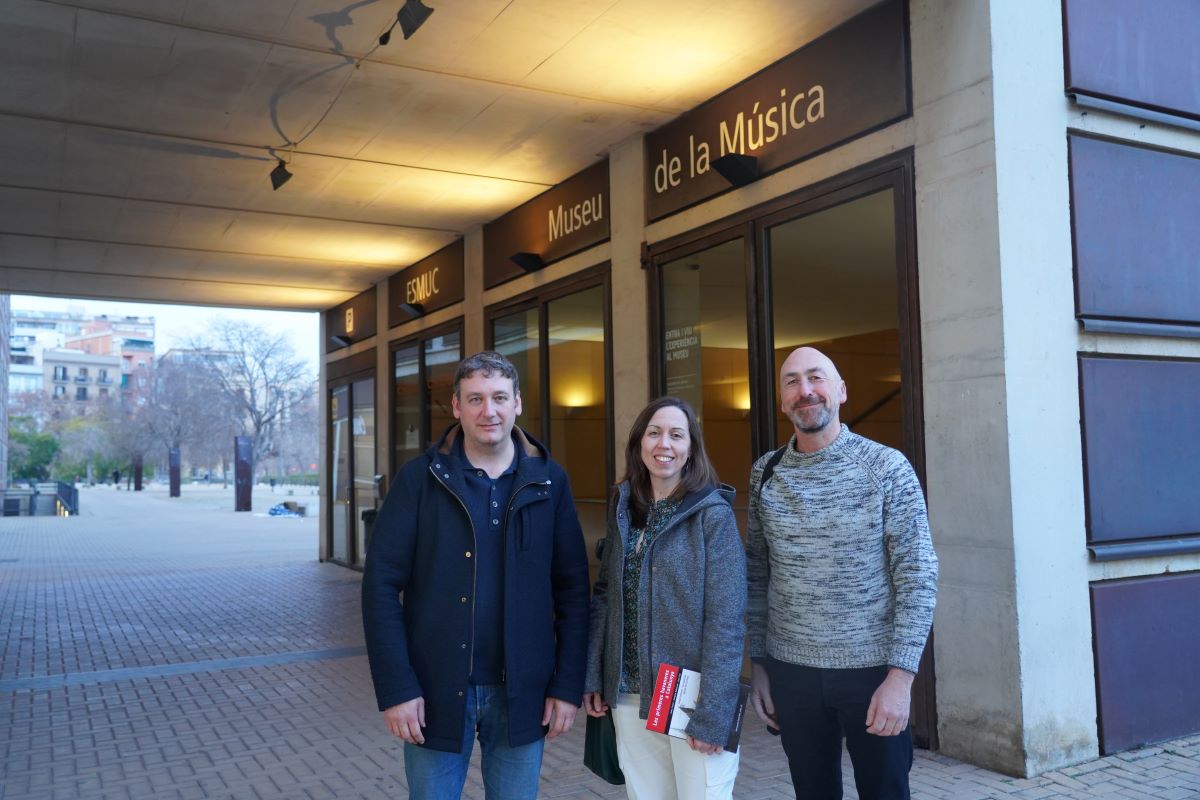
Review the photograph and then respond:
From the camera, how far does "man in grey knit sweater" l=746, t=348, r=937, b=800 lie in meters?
2.56

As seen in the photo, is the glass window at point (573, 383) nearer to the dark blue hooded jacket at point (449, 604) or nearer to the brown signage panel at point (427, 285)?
the brown signage panel at point (427, 285)

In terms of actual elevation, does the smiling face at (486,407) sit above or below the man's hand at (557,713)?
above

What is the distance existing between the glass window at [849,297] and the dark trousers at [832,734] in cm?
288

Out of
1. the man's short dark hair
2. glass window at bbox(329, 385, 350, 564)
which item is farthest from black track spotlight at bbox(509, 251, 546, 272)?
the man's short dark hair

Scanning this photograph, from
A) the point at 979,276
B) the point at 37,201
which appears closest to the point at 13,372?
the point at 37,201

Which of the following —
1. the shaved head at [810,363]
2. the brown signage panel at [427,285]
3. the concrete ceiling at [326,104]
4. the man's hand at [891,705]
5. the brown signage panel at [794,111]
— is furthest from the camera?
the brown signage panel at [427,285]

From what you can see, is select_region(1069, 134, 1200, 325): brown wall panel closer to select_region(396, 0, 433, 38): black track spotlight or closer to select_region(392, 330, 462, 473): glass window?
select_region(396, 0, 433, 38): black track spotlight

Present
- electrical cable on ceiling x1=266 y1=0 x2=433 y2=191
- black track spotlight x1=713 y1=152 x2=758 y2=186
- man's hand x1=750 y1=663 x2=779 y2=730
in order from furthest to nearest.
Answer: black track spotlight x1=713 y1=152 x2=758 y2=186 < electrical cable on ceiling x1=266 y1=0 x2=433 y2=191 < man's hand x1=750 y1=663 x2=779 y2=730

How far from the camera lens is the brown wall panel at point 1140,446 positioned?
15.9ft

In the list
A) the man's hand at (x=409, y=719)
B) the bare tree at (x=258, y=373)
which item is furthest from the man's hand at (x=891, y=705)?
the bare tree at (x=258, y=373)

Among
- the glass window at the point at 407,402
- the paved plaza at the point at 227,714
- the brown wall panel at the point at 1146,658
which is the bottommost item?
the paved plaza at the point at 227,714

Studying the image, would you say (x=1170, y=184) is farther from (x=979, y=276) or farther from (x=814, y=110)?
(x=814, y=110)

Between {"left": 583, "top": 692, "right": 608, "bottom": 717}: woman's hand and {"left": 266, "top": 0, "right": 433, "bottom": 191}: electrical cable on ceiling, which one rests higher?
{"left": 266, "top": 0, "right": 433, "bottom": 191}: electrical cable on ceiling

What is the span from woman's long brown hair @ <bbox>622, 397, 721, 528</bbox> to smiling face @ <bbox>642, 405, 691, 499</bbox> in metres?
0.02
